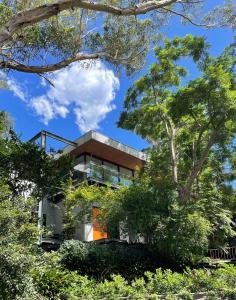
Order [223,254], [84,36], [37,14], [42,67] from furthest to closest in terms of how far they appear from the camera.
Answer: [223,254] → [84,36] → [42,67] → [37,14]

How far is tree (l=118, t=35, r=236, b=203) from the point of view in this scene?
→ 15.6 metres

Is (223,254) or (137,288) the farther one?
(223,254)

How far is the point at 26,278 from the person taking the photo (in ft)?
24.3

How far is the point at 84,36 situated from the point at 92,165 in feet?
34.4

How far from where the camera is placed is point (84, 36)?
1203 centimetres

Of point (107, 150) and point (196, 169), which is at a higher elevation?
point (107, 150)

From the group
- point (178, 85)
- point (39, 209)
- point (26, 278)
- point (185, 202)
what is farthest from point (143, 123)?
point (26, 278)

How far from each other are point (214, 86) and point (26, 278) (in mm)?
11376

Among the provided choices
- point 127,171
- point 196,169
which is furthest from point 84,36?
point 127,171

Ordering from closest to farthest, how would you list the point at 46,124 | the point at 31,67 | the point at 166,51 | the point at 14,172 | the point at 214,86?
the point at 31,67 → the point at 14,172 → the point at 214,86 → the point at 166,51 → the point at 46,124

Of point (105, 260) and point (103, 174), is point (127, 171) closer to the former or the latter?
point (103, 174)

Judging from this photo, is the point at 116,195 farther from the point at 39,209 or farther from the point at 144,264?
the point at 39,209

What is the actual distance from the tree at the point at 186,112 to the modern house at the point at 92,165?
268cm

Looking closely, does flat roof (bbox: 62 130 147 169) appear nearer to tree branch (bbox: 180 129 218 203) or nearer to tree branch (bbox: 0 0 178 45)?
tree branch (bbox: 180 129 218 203)
